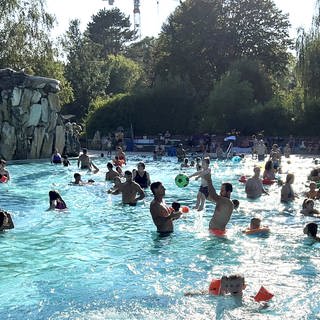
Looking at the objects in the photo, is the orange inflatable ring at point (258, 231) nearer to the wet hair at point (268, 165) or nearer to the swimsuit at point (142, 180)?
the swimsuit at point (142, 180)

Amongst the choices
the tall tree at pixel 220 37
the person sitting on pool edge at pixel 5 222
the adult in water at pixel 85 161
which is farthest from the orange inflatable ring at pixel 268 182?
the tall tree at pixel 220 37

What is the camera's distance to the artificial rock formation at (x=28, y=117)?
30234mm

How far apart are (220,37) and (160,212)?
4116 cm

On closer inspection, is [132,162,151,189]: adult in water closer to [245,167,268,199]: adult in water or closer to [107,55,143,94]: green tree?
[245,167,268,199]: adult in water

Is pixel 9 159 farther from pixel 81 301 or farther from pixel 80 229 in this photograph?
pixel 81 301

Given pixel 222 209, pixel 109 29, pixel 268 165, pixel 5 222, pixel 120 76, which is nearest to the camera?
pixel 222 209

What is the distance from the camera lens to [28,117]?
31.0 meters

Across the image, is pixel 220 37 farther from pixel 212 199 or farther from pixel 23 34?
pixel 212 199

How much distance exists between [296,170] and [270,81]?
2253cm

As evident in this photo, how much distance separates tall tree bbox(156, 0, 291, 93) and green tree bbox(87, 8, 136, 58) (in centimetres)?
3829

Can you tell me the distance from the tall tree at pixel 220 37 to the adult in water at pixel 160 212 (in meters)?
38.9

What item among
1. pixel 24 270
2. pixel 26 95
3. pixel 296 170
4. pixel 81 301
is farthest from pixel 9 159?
pixel 81 301

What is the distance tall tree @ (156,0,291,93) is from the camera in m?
49.9

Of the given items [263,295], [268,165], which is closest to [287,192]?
[268,165]
